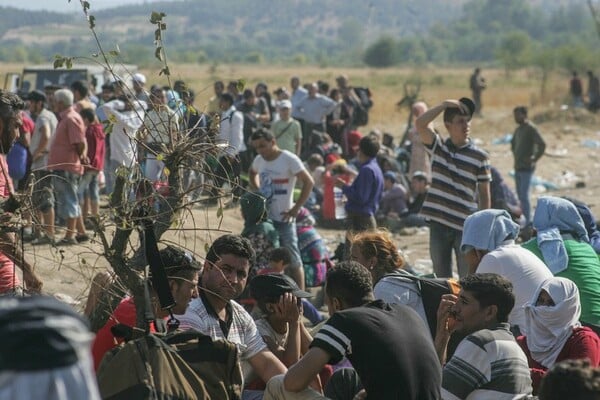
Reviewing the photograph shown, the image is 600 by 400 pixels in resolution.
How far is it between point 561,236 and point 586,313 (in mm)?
824

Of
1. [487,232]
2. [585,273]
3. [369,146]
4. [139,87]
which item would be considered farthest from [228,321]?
[369,146]

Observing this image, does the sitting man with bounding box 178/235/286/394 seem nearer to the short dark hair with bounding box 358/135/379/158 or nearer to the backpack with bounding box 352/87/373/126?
the short dark hair with bounding box 358/135/379/158

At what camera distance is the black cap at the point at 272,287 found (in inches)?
215

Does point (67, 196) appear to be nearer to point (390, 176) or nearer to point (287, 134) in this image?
point (287, 134)

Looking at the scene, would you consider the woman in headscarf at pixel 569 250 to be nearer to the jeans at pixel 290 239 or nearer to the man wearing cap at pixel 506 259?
the man wearing cap at pixel 506 259

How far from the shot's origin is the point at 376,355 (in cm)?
448

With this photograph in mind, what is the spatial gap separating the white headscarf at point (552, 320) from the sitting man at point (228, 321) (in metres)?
1.40

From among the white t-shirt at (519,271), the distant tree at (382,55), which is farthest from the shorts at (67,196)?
the distant tree at (382,55)

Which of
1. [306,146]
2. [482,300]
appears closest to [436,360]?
[482,300]

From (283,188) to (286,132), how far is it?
5.59m

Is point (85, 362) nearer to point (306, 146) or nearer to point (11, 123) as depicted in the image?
point (11, 123)

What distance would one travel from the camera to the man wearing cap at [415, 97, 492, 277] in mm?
8820

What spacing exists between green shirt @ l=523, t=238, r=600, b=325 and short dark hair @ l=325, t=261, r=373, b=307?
1.49 metres

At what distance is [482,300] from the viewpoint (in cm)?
511
